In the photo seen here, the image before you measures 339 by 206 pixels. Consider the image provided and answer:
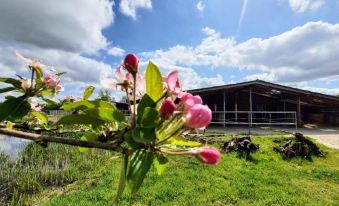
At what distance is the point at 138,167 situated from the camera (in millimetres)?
628

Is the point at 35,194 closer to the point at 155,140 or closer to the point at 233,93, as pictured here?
the point at 155,140

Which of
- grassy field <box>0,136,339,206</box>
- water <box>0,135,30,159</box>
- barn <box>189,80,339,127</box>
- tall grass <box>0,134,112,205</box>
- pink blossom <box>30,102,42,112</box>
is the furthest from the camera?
barn <box>189,80,339,127</box>

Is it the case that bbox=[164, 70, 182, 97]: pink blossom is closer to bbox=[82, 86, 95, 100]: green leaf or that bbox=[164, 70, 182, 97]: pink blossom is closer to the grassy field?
bbox=[82, 86, 95, 100]: green leaf

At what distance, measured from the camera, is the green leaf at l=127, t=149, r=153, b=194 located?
0.63 m

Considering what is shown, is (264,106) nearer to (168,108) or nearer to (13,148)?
(13,148)

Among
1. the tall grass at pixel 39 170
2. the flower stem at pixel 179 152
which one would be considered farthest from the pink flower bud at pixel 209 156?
the tall grass at pixel 39 170

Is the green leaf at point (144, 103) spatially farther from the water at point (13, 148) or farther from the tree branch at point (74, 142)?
the water at point (13, 148)

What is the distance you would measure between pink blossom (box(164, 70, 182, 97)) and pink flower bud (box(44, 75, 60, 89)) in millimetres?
450

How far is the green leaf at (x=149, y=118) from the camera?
618 mm

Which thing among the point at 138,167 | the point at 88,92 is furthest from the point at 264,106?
the point at 138,167

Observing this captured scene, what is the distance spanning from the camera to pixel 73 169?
8.73m

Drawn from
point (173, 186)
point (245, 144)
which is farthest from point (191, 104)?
point (245, 144)

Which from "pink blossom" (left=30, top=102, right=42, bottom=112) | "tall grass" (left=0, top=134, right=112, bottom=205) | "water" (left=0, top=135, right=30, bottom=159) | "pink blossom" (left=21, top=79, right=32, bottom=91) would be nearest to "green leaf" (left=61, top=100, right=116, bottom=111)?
"pink blossom" (left=21, top=79, right=32, bottom=91)

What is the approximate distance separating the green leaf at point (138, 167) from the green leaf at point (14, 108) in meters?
0.34
